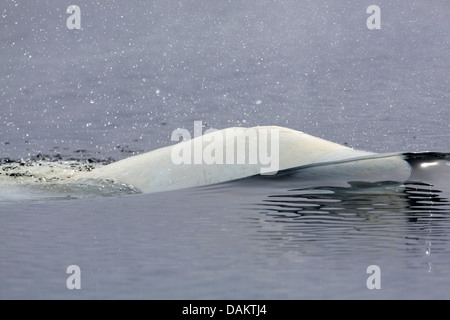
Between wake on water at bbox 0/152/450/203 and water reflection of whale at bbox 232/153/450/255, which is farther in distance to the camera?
wake on water at bbox 0/152/450/203

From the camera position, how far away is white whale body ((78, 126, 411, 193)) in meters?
8.63

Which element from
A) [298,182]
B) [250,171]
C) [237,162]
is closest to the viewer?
→ [298,182]

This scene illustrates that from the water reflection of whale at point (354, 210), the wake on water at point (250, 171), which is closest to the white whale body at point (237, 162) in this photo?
the wake on water at point (250, 171)

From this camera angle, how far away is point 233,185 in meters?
8.33

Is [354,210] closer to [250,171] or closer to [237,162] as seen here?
[250,171]

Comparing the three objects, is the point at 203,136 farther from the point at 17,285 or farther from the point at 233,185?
the point at 17,285

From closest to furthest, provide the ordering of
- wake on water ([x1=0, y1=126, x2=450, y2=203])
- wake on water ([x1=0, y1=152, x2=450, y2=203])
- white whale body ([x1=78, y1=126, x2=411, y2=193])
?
wake on water ([x1=0, y1=152, x2=450, y2=203])
wake on water ([x1=0, y1=126, x2=450, y2=203])
white whale body ([x1=78, y1=126, x2=411, y2=193])

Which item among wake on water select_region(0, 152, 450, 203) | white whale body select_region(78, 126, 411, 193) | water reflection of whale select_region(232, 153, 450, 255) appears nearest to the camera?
water reflection of whale select_region(232, 153, 450, 255)

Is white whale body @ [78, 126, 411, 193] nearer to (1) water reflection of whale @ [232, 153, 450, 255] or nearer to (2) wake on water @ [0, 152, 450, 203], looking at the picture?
(2) wake on water @ [0, 152, 450, 203]

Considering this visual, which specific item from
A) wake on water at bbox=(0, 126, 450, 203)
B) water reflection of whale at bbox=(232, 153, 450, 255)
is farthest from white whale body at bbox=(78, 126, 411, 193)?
water reflection of whale at bbox=(232, 153, 450, 255)

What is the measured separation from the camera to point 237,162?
8.88 m

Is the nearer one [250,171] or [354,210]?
[354,210]

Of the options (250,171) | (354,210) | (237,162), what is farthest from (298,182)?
(354,210)

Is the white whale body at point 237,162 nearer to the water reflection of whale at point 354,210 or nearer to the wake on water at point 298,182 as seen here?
the wake on water at point 298,182
